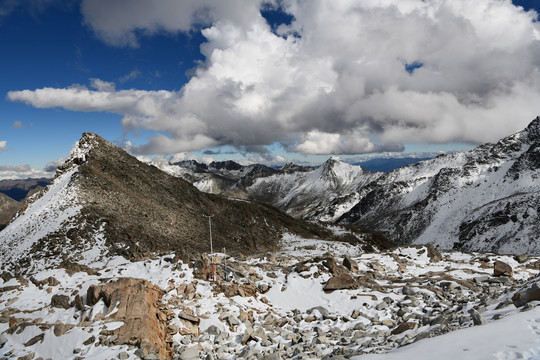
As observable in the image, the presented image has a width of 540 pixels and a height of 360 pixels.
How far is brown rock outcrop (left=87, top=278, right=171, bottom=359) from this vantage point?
48.3 feet

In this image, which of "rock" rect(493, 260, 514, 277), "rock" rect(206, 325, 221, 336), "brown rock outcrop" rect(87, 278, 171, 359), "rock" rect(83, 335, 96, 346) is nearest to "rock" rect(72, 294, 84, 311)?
"brown rock outcrop" rect(87, 278, 171, 359)

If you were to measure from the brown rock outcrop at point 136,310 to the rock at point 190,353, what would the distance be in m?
0.86

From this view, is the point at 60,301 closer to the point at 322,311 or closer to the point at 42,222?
the point at 322,311

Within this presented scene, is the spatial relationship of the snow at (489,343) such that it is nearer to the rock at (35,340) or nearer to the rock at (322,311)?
the rock at (322,311)

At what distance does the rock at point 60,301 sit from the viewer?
61.4 ft

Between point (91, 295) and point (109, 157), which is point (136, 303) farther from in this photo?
point (109, 157)

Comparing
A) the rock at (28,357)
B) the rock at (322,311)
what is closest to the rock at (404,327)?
the rock at (322,311)

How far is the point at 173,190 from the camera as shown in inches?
Answer: 2495

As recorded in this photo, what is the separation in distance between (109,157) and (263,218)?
3507 cm

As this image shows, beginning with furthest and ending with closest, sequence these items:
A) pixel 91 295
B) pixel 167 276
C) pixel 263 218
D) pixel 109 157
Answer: pixel 263 218, pixel 109 157, pixel 167 276, pixel 91 295

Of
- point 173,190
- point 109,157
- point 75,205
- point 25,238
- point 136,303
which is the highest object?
point 109,157

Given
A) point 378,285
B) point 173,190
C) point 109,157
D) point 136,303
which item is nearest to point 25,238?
point 109,157

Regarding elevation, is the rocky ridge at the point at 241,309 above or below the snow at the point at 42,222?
below

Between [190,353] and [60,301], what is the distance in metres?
10.5
